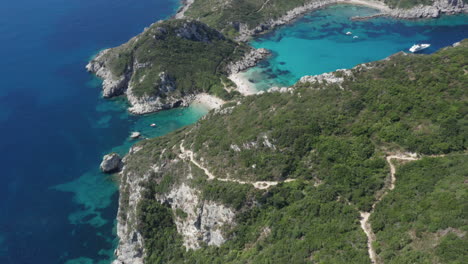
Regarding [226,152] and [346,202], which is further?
[226,152]

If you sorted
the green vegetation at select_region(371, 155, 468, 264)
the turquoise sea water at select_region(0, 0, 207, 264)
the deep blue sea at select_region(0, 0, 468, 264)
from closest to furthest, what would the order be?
1. the green vegetation at select_region(371, 155, 468, 264)
2. the turquoise sea water at select_region(0, 0, 207, 264)
3. the deep blue sea at select_region(0, 0, 468, 264)

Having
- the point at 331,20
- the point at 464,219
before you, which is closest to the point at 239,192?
the point at 464,219

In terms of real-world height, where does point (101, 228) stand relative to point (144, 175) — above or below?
below

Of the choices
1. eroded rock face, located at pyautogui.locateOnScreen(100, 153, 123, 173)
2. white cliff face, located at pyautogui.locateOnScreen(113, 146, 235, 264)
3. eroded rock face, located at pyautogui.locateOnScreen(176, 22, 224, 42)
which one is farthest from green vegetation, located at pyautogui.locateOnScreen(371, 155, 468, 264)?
eroded rock face, located at pyautogui.locateOnScreen(176, 22, 224, 42)

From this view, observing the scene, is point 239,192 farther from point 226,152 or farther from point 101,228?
point 101,228

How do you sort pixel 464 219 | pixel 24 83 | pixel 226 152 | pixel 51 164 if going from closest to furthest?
pixel 464 219 < pixel 226 152 < pixel 51 164 < pixel 24 83

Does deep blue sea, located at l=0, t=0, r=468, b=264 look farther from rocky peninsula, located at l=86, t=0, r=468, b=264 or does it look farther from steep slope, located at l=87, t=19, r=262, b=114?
rocky peninsula, located at l=86, t=0, r=468, b=264

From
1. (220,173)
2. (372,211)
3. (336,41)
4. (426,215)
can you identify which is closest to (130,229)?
(220,173)

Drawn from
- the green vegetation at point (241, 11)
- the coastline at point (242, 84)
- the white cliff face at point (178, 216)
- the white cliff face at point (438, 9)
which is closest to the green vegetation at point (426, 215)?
the white cliff face at point (178, 216)
